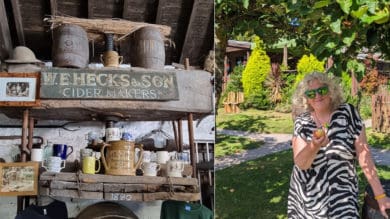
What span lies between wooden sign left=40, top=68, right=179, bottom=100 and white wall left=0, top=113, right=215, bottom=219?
26 cm

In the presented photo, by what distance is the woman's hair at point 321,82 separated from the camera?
216 cm

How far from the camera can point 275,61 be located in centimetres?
680

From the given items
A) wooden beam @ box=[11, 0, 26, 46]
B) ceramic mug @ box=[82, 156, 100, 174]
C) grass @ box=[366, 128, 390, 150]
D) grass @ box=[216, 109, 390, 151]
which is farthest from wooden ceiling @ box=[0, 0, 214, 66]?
grass @ box=[366, 128, 390, 150]

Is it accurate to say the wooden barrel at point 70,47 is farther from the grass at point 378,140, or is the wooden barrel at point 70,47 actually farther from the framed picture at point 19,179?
the grass at point 378,140

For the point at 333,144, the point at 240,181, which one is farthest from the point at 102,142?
the point at 240,181

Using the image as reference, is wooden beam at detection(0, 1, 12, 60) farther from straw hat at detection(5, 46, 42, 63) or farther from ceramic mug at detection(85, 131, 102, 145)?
ceramic mug at detection(85, 131, 102, 145)

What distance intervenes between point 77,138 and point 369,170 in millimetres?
1226

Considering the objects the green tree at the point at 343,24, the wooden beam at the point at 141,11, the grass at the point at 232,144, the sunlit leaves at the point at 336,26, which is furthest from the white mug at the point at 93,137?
the grass at the point at 232,144

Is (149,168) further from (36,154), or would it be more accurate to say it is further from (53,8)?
(53,8)

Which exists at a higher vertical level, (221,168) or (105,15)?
(105,15)

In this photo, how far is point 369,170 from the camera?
2.05 metres

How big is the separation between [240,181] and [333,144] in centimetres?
285

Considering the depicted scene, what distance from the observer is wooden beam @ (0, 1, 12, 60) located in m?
2.18

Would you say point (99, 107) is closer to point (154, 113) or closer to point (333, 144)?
point (154, 113)
